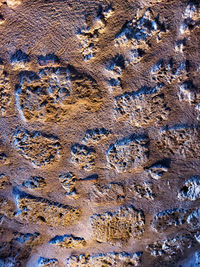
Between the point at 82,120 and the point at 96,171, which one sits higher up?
the point at 82,120

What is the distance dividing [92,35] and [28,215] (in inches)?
24.0

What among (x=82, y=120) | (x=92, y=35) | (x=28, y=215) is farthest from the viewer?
(x=28, y=215)

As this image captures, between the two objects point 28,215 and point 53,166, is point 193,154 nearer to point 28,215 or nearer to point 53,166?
point 53,166

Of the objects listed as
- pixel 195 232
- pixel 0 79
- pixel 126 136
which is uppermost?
pixel 0 79

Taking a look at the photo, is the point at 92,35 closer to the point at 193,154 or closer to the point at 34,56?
the point at 34,56

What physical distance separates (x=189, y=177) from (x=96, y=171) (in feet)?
0.96

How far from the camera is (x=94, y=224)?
33.3 inches

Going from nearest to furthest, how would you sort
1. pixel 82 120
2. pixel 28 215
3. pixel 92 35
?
pixel 92 35
pixel 82 120
pixel 28 215

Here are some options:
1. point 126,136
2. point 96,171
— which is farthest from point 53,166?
point 126,136

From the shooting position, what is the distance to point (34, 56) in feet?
2.04

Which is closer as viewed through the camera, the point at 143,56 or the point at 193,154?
the point at 143,56

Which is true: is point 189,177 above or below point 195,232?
above

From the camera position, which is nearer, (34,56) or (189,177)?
(34,56)

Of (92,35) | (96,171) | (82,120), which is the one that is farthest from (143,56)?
(96,171)
